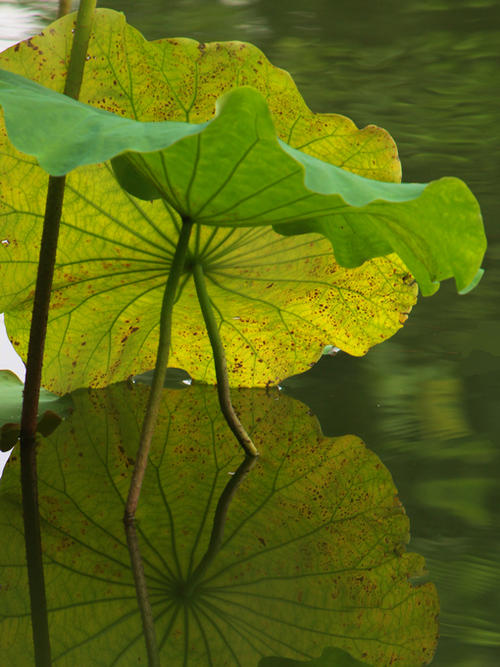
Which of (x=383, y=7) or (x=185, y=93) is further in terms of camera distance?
(x=383, y=7)

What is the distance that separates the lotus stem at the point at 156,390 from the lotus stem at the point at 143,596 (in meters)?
0.02

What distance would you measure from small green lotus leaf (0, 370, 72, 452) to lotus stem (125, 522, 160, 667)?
23 centimetres

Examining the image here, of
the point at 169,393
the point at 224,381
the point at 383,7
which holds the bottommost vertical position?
the point at 169,393

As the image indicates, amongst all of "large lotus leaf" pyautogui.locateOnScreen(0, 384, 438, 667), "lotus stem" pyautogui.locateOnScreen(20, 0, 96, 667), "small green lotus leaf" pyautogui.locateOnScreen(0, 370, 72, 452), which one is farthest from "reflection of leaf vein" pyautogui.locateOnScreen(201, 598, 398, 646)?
"small green lotus leaf" pyautogui.locateOnScreen(0, 370, 72, 452)

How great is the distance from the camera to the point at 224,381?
640mm

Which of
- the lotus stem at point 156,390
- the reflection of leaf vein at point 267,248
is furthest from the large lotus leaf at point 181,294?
the lotus stem at point 156,390

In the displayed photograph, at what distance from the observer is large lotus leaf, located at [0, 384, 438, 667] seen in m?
0.39

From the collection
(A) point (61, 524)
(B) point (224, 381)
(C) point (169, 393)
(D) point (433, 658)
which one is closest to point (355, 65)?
(C) point (169, 393)

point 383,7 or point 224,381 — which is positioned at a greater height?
point 383,7

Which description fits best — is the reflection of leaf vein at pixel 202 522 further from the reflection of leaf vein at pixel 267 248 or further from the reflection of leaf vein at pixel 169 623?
the reflection of leaf vein at pixel 267 248

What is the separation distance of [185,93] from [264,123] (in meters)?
0.25

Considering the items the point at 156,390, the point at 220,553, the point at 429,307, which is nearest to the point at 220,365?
the point at 156,390

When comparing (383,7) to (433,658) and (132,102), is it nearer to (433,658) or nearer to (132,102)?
(132,102)

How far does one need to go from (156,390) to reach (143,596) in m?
0.17
